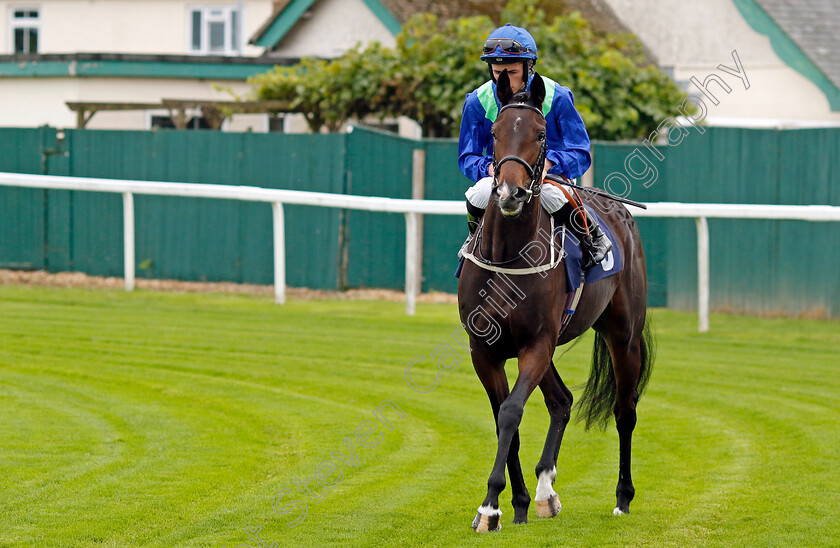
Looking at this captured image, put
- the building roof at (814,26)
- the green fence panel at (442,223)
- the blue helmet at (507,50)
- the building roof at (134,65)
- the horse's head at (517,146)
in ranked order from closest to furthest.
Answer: the horse's head at (517,146)
the blue helmet at (507,50)
the green fence panel at (442,223)
the building roof at (814,26)
the building roof at (134,65)

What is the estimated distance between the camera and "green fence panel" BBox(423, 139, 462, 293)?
498 inches

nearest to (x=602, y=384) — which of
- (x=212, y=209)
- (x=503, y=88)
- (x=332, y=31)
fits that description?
(x=503, y=88)

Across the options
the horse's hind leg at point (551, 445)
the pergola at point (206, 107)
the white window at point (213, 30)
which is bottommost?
the horse's hind leg at point (551, 445)

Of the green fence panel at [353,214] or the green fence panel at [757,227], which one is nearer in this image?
the green fence panel at [757,227]

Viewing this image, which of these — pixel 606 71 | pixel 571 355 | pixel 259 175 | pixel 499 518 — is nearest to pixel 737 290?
pixel 571 355

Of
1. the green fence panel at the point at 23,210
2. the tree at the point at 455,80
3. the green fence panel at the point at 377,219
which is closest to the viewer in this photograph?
the green fence panel at the point at 377,219

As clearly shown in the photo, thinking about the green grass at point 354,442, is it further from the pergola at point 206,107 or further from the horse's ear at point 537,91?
the pergola at point 206,107

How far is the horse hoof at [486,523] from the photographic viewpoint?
15.3 ft

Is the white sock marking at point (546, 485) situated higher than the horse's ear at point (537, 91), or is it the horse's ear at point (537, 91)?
the horse's ear at point (537, 91)

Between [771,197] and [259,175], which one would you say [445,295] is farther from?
[771,197]

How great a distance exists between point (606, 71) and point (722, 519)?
1044cm

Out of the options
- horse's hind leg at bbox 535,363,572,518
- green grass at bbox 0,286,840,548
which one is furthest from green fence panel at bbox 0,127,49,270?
horse's hind leg at bbox 535,363,572,518

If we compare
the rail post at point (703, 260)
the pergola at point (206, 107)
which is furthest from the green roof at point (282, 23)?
the rail post at point (703, 260)

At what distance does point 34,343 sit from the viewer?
927cm
